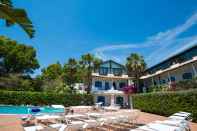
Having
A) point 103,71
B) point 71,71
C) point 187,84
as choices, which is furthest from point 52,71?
point 187,84

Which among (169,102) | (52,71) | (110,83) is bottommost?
(169,102)

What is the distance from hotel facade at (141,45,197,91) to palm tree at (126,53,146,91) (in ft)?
5.08

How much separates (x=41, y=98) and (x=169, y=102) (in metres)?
18.5

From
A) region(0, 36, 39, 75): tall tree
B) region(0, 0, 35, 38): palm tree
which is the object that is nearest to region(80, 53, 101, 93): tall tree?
region(0, 36, 39, 75): tall tree

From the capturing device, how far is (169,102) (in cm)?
1947

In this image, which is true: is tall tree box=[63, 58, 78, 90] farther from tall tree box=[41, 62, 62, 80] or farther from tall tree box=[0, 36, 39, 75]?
tall tree box=[41, 62, 62, 80]

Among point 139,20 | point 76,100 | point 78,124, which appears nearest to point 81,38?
point 139,20

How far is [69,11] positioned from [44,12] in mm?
2660

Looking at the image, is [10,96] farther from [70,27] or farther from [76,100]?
[70,27]

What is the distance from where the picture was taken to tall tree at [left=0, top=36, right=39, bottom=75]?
1629 inches

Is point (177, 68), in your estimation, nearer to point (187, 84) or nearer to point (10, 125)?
point (187, 84)

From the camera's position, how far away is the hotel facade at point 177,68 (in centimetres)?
2860

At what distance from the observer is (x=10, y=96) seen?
2941 cm

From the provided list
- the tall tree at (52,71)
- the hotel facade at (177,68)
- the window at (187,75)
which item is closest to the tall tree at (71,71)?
the tall tree at (52,71)
